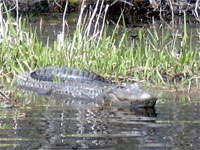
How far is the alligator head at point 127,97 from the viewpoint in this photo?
19.1ft

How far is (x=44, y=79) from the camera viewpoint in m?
7.89

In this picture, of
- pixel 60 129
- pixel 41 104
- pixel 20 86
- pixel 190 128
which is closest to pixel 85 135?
pixel 60 129

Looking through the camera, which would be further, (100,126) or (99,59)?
(99,59)

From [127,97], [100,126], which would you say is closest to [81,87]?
[127,97]

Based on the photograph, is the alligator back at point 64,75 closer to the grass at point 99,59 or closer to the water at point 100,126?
the grass at point 99,59

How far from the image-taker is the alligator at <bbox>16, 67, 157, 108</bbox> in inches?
235

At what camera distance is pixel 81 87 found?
7.11 m

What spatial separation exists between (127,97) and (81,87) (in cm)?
120

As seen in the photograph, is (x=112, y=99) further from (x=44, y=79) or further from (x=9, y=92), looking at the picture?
(x=44, y=79)

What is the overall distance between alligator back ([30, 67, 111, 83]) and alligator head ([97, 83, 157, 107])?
109 cm

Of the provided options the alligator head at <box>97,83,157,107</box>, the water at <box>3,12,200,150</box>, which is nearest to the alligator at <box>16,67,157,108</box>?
the alligator head at <box>97,83,157,107</box>

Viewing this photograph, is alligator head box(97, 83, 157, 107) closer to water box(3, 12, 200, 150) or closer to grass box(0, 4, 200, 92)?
water box(3, 12, 200, 150)

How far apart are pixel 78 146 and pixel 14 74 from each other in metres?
3.81

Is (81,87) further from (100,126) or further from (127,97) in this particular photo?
(100,126)
